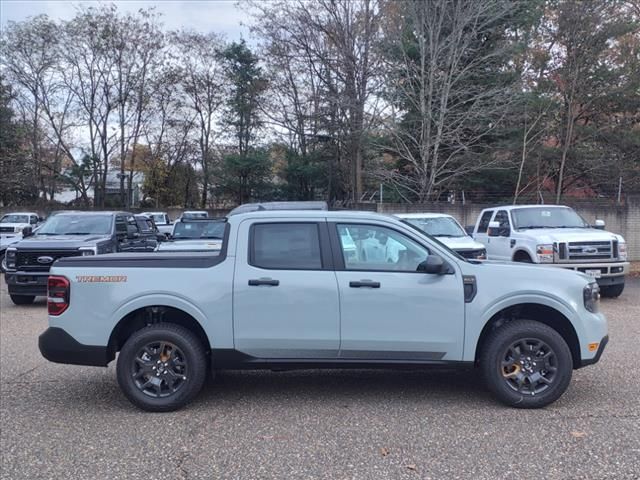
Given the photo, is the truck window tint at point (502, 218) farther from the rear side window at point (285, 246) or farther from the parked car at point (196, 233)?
the rear side window at point (285, 246)

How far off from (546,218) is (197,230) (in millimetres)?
7787

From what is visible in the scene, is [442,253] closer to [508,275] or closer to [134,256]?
[508,275]

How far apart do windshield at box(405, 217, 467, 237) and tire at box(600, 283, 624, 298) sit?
120 inches

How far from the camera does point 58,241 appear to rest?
1187cm

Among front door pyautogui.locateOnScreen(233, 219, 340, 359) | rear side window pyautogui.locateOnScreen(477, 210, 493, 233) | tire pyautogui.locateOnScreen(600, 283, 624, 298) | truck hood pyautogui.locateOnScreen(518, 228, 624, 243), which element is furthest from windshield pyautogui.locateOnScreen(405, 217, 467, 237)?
front door pyautogui.locateOnScreen(233, 219, 340, 359)

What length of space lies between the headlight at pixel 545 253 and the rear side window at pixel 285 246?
7.45m

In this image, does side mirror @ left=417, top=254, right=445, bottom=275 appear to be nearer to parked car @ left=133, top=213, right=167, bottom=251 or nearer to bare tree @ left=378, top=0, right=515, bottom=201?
parked car @ left=133, top=213, right=167, bottom=251

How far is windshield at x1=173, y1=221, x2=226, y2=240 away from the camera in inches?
Answer: 537

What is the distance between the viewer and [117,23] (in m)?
38.5

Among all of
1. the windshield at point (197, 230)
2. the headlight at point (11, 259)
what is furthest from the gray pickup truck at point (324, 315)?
the windshield at point (197, 230)

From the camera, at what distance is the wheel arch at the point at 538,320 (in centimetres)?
545

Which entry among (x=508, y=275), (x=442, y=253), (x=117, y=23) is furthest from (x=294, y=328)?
(x=117, y=23)

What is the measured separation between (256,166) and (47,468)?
3238 cm

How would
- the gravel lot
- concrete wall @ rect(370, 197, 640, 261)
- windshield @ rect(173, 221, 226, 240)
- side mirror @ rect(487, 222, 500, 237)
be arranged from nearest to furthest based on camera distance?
1. the gravel lot
2. side mirror @ rect(487, 222, 500, 237)
3. windshield @ rect(173, 221, 226, 240)
4. concrete wall @ rect(370, 197, 640, 261)
